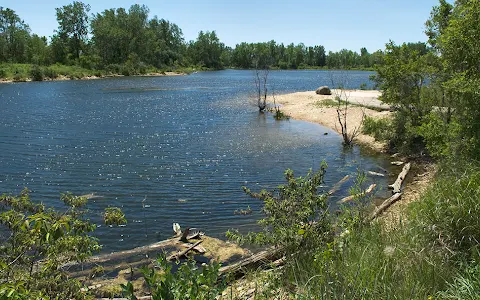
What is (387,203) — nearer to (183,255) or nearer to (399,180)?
(399,180)

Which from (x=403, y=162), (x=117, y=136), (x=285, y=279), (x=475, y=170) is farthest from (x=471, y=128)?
(x=117, y=136)

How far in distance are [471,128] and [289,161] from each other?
12.7 m

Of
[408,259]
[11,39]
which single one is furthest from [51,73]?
[408,259]

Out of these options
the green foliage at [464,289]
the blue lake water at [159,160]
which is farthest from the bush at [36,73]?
the green foliage at [464,289]

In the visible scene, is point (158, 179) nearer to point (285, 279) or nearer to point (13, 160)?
point (13, 160)

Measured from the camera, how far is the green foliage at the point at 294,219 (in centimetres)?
859

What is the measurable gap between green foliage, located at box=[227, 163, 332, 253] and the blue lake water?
17.2 ft

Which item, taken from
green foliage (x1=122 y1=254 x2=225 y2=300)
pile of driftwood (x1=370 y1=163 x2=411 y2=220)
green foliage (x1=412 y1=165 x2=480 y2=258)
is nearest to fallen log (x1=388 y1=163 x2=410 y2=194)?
pile of driftwood (x1=370 y1=163 x2=411 y2=220)

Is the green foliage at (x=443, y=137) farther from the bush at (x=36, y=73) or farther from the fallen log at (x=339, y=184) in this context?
the bush at (x=36, y=73)

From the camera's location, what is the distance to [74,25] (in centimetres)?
12094

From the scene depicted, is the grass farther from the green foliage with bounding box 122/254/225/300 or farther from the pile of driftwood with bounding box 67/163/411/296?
the pile of driftwood with bounding box 67/163/411/296

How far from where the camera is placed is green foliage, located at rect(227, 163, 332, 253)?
8594 millimetres

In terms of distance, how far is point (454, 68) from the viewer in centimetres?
1439

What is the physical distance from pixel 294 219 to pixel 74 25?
5136 inches
